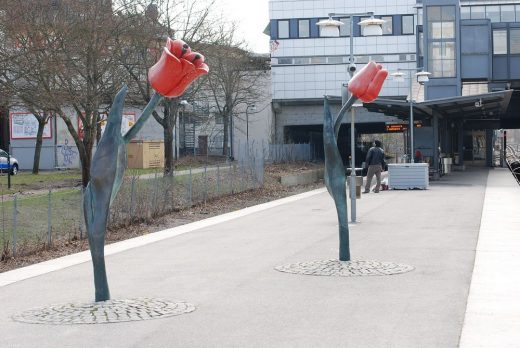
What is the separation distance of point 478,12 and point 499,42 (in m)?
7.68

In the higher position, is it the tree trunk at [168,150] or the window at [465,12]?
the window at [465,12]

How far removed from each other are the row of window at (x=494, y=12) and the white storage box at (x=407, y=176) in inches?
1157

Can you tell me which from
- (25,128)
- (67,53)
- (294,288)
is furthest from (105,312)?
(25,128)

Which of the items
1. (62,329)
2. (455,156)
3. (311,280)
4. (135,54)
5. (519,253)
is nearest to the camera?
(62,329)

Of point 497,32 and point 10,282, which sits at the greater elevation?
point 497,32

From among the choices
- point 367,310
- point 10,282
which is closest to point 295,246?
point 10,282

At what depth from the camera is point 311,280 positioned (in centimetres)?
1179

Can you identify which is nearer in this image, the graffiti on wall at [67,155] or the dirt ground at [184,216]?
the dirt ground at [184,216]

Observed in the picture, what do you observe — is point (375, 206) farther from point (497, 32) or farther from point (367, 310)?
point (497, 32)

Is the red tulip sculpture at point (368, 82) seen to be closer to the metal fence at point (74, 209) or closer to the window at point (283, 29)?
the metal fence at point (74, 209)

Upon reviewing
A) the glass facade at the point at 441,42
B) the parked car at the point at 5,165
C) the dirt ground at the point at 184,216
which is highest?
the glass facade at the point at 441,42

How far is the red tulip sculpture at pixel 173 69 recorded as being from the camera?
378 inches

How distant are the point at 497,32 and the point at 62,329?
4948cm

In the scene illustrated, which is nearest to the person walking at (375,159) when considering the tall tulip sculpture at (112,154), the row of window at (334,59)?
the tall tulip sculpture at (112,154)
